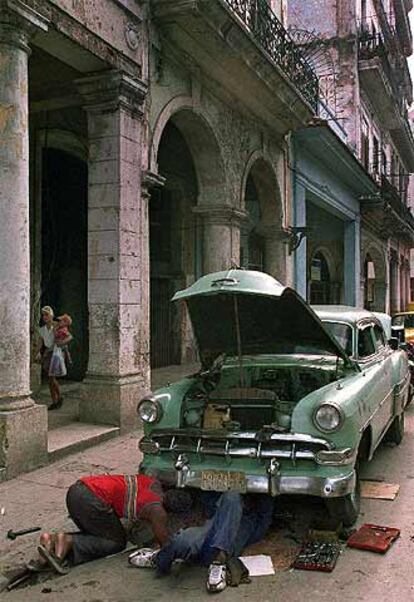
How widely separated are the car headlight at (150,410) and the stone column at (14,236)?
147 centimetres

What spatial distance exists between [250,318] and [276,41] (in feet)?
26.4

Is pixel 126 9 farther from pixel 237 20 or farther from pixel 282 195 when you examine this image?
pixel 282 195

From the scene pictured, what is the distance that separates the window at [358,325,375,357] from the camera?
629cm

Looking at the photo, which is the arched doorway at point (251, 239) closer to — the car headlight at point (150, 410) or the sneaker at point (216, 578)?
the car headlight at point (150, 410)

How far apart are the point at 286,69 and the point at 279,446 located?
9.79 metres

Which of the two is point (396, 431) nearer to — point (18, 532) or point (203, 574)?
point (203, 574)

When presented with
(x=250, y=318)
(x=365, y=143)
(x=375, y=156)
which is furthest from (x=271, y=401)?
(x=375, y=156)

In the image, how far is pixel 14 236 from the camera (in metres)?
5.98

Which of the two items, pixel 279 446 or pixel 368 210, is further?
pixel 368 210

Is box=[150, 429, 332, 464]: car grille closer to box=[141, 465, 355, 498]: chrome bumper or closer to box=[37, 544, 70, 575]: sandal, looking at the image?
box=[141, 465, 355, 498]: chrome bumper

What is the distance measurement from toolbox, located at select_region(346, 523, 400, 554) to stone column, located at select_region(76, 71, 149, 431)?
12.3 feet

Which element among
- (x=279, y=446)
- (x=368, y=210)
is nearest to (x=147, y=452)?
(x=279, y=446)

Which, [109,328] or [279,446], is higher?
[109,328]

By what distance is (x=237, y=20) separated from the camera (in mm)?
9234
